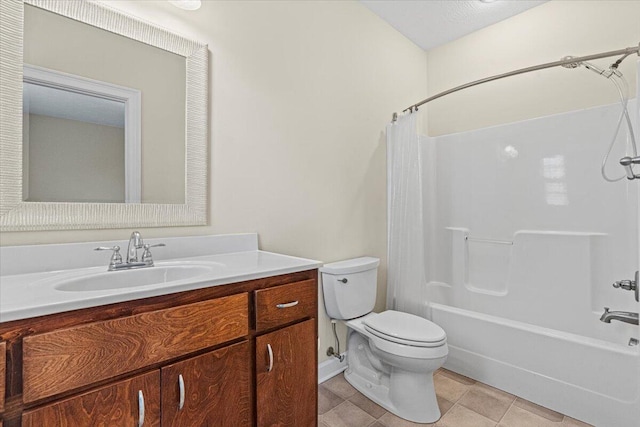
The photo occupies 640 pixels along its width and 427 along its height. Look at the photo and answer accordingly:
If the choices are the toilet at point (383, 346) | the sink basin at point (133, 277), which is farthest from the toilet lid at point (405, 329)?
the sink basin at point (133, 277)

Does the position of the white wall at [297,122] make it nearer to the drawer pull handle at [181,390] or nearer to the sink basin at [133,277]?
the sink basin at [133,277]

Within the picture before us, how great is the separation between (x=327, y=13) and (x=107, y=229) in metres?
1.81

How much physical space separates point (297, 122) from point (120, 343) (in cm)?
142

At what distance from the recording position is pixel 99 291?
0.83 metres

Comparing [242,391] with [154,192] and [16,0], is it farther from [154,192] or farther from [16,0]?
[16,0]

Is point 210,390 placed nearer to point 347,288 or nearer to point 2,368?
point 2,368

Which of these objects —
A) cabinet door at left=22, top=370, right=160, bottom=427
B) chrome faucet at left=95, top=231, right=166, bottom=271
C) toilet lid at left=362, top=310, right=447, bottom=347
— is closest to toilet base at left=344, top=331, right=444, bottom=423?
toilet lid at left=362, top=310, right=447, bottom=347

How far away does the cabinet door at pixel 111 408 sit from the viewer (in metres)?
0.71

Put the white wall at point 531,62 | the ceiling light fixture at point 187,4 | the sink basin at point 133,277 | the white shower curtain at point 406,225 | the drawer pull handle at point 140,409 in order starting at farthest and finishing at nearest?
the white shower curtain at point 406,225 < the white wall at point 531,62 < the ceiling light fixture at point 187,4 < the sink basin at point 133,277 < the drawer pull handle at point 140,409

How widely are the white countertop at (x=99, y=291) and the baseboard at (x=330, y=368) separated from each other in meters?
0.99

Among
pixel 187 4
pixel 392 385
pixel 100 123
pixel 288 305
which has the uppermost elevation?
pixel 187 4

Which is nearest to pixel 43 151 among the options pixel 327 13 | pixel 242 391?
pixel 242 391

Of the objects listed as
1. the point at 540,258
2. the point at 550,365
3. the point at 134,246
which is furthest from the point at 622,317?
the point at 134,246

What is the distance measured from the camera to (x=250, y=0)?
5.28 feet
